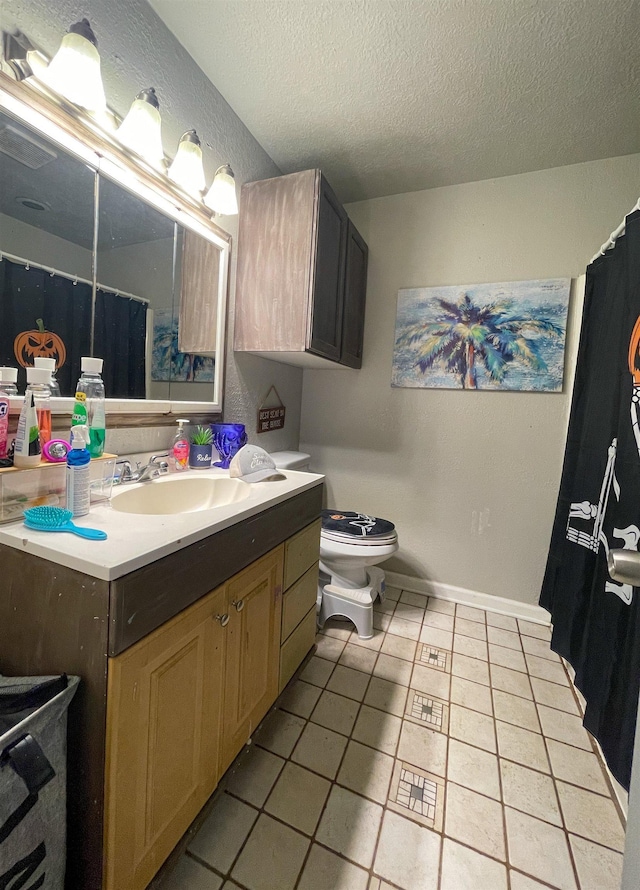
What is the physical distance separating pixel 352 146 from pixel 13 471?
1.91 metres

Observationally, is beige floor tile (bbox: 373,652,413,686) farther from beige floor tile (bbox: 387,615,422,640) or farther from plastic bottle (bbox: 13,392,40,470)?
plastic bottle (bbox: 13,392,40,470)

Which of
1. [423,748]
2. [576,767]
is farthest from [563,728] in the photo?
[423,748]

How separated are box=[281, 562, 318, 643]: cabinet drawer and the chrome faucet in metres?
0.60

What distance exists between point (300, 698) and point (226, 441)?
101 cm

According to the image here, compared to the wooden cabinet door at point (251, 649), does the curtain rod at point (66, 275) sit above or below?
above

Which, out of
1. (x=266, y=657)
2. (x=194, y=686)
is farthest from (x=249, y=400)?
(x=194, y=686)

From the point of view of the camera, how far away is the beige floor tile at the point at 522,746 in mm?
1152

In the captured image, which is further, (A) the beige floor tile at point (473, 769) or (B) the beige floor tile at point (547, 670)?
(B) the beige floor tile at point (547, 670)

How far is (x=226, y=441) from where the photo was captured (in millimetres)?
1458

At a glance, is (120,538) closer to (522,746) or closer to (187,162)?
(187,162)

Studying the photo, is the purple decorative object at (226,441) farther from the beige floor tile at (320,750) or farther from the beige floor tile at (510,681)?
the beige floor tile at (510,681)

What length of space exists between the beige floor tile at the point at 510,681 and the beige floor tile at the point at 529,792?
33 cm

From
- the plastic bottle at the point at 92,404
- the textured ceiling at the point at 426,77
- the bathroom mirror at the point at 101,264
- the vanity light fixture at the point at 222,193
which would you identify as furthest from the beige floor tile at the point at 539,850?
the textured ceiling at the point at 426,77

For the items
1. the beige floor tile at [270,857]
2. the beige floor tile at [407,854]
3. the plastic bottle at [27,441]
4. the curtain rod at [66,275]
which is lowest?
the beige floor tile at [270,857]
